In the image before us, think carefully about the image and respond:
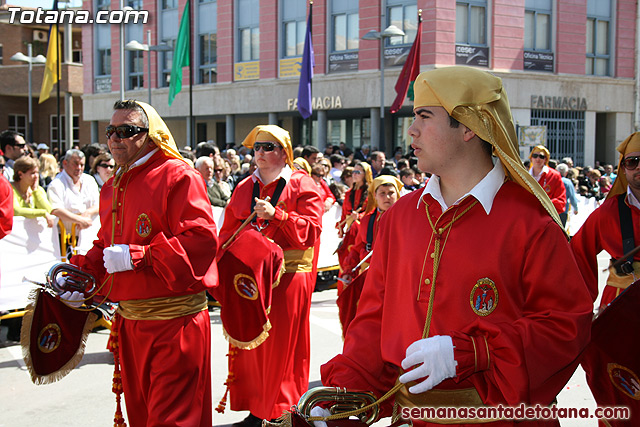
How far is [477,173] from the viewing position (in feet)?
8.52

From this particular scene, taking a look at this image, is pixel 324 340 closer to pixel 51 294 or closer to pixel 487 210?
pixel 51 294

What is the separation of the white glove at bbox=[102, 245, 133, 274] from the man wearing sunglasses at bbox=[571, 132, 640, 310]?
2.73 meters

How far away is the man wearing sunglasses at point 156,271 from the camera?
3914 mm

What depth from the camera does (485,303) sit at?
2.42m

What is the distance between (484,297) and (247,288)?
2874mm

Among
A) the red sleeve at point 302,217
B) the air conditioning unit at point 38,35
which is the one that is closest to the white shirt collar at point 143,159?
the red sleeve at point 302,217

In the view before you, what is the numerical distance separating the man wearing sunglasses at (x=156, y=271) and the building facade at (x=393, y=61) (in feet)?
59.5

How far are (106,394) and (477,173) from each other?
457cm

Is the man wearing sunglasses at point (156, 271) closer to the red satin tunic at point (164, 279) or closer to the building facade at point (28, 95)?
the red satin tunic at point (164, 279)


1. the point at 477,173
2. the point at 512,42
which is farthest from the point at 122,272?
the point at 512,42

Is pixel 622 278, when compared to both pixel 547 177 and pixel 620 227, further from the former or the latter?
pixel 547 177

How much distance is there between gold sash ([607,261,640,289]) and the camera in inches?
179

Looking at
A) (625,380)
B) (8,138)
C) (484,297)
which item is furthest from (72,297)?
(8,138)

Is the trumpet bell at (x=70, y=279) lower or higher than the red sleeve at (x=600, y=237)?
lower
